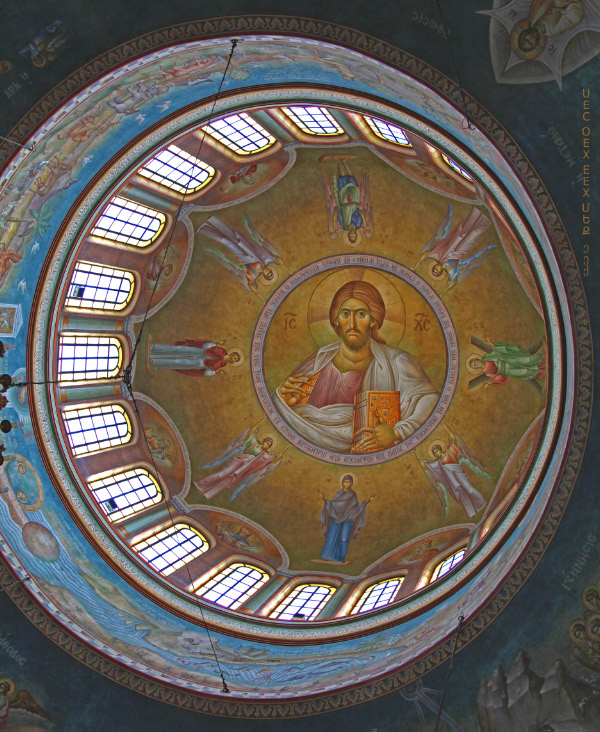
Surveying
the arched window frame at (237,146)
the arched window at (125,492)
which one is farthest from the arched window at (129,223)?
the arched window at (125,492)

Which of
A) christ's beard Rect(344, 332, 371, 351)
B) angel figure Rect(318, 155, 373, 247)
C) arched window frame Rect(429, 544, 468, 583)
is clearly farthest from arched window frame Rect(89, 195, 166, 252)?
arched window frame Rect(429, 544, 468, 583)

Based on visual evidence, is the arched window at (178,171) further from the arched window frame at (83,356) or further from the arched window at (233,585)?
the arched window at (233,585)

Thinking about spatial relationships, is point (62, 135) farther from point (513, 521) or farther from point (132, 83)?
point (513, 521)

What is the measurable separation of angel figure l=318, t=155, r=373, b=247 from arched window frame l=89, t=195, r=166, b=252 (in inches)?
213

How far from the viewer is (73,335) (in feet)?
69.0

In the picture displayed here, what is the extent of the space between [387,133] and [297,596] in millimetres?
14103

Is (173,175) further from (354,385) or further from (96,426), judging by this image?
(354,385)

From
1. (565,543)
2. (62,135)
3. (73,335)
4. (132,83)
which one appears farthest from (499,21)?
(73,335)

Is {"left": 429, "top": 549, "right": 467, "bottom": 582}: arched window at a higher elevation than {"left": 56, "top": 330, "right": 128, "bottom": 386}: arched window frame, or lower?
lower

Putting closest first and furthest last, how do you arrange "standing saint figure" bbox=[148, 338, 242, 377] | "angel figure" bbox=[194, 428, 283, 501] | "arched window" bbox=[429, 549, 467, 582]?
1. "arched window" bbox=[429, 549, 467, 582]
2. "standing saint figure" bbox=[148, 338, 242, 377]
3. "angel figure" bbox=[194, 428, 283, 501]

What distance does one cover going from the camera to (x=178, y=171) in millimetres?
21484

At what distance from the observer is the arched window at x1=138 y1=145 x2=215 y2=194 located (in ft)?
67.7

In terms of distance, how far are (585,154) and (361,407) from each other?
48.4 feet

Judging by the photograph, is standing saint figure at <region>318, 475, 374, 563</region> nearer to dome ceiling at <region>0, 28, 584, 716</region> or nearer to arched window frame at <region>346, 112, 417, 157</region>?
dome ceiling at <region>0, 28, 584, 716</region>
